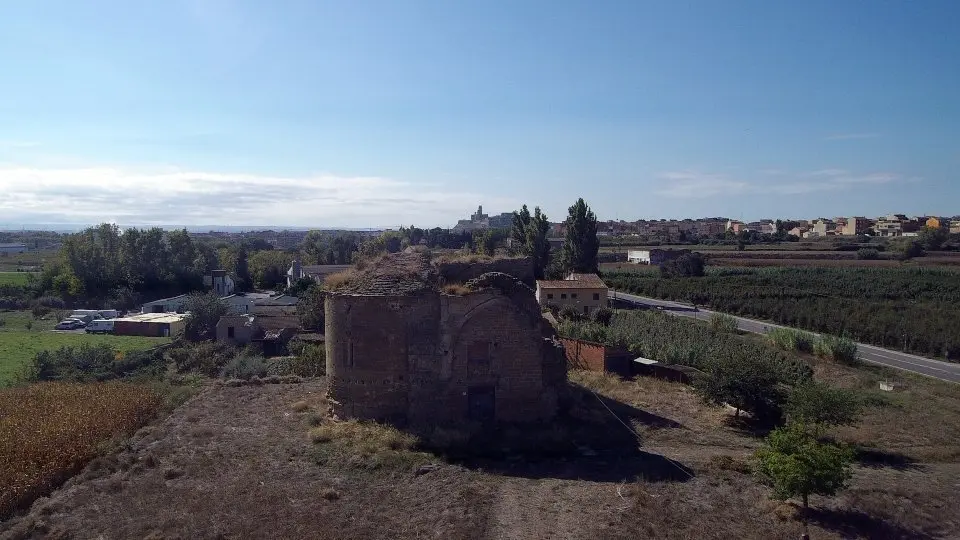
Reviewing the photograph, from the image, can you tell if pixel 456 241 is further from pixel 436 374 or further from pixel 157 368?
pixel 436 374

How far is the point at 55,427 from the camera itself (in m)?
15.5

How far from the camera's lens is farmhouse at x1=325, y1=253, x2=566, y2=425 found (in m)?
16.4

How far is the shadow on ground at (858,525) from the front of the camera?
10641 millimetres

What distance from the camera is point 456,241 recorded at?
84.6m

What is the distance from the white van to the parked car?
1462 mm

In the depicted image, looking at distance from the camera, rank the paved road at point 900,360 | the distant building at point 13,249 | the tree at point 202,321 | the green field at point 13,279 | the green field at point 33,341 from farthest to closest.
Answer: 1. the distant building at point 13,249
2. the green field at point 13,279
3. the tree at point 202,321
4. the green field at point 33,341
5. the paved road at point 900,360

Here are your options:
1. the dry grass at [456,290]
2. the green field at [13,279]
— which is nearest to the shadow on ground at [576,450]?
the dry grass at [456,290]

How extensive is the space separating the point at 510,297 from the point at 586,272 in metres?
37.1

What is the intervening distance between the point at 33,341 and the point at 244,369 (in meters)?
23.6

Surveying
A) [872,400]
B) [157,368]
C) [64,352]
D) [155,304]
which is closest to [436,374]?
[872,400]

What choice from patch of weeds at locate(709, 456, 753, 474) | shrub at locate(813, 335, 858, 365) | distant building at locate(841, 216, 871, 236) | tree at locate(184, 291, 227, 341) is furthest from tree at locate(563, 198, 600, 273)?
distant building at locate(841, 216, 871, 236)

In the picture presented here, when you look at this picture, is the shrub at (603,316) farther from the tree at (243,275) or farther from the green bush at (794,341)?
the tree at (243,275)

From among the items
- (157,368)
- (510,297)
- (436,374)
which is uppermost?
(510,297)

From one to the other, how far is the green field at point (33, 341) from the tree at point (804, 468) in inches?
1299
